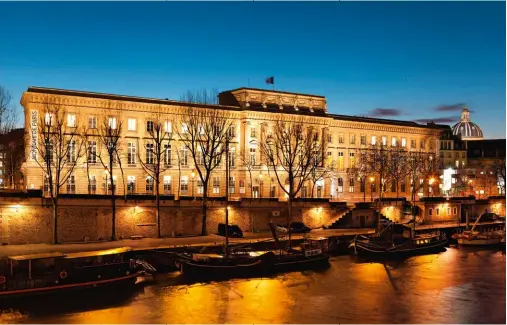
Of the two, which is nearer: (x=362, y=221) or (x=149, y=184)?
(x=362, y=221)

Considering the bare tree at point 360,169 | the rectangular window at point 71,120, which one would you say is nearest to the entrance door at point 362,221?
the bare tree at point 360,169

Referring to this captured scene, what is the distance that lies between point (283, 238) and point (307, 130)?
28547 millimetres

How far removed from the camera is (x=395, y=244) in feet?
191

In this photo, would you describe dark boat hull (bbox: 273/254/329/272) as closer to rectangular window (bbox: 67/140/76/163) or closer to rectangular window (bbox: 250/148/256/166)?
rectangular window (bbox: 67/140/76/163)

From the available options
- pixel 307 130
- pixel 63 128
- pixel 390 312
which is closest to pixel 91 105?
pixel 63 128

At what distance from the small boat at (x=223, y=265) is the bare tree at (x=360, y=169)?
150ft

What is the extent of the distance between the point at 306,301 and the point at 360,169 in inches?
2148

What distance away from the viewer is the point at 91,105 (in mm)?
68688

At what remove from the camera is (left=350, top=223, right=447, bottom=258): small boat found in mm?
56125

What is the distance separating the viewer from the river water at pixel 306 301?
34875mm

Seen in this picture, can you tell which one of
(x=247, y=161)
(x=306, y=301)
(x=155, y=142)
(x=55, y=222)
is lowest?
(x=306, y=301)

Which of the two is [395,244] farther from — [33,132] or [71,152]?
[33,132]

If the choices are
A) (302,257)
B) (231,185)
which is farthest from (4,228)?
(231,185)

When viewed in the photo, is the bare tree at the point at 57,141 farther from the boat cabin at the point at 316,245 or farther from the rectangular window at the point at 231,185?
the boat cabin at the point at 316,245
